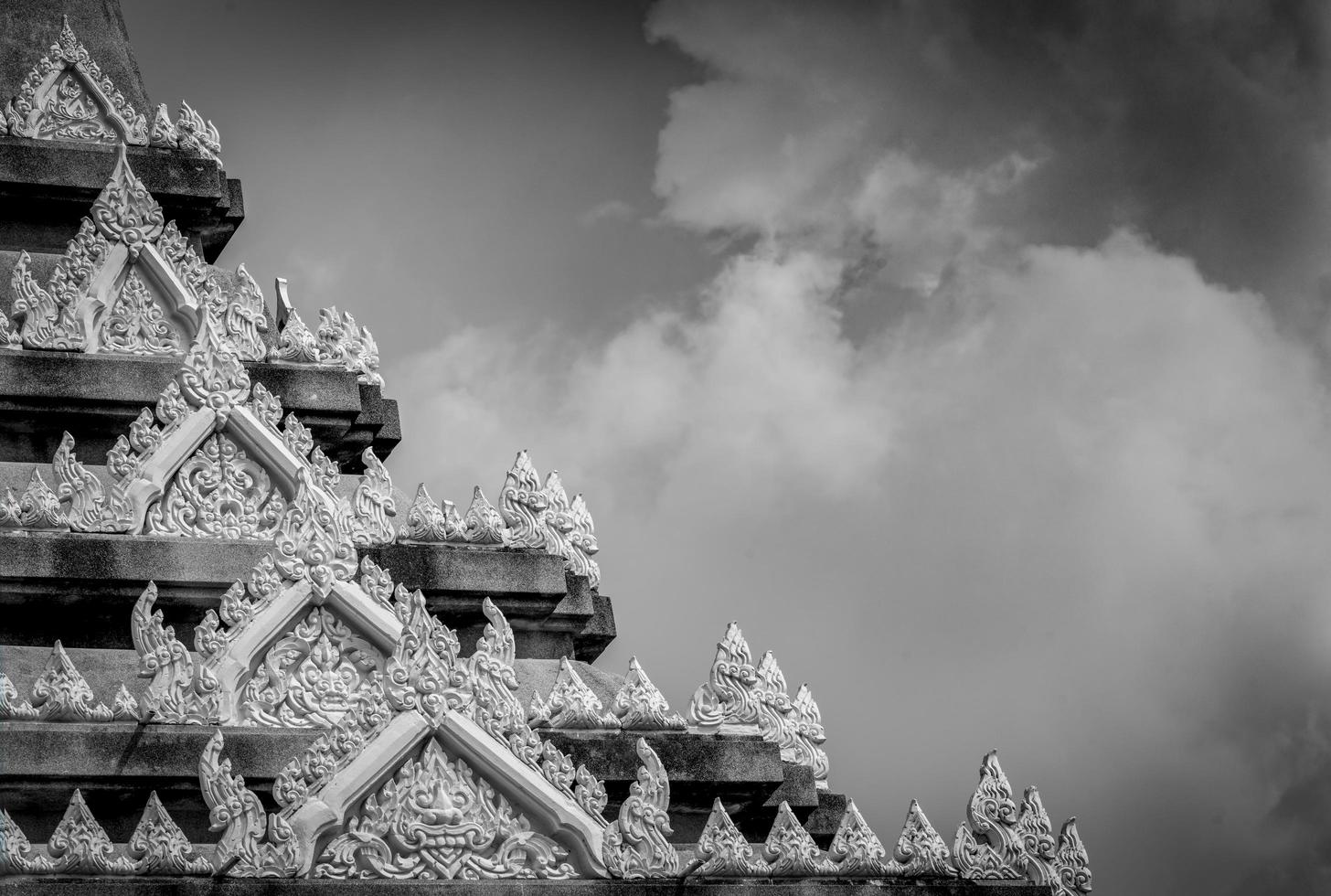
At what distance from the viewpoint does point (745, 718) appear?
16766 millimetres

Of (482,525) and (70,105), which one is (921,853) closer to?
(482,525)

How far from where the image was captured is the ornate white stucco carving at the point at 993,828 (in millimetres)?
14898

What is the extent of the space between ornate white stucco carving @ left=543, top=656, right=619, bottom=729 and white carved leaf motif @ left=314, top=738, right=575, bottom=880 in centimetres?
234

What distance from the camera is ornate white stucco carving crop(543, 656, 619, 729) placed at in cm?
1603

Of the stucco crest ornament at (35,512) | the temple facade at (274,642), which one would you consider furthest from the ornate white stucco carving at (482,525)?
the stucco crest ornament at (35,512)

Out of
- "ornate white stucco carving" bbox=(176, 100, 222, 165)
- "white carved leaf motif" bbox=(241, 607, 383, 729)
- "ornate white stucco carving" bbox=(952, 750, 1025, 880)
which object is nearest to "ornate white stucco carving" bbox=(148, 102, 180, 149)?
"ornate white stucco carving" bbox=(176, 100, 222, 165)

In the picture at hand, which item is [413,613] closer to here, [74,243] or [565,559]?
[565,559]

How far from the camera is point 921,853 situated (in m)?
14.8

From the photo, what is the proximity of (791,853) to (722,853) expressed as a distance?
1.83 ft

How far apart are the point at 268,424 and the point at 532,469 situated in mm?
2363

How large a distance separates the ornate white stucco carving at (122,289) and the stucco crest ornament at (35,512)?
1.93 metres

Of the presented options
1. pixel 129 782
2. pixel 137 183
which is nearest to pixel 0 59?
pixel 137 183

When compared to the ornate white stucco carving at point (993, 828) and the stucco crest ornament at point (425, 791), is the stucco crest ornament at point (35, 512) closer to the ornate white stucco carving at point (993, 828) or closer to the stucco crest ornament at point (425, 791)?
the stucco crest ornament at point (425, 791)

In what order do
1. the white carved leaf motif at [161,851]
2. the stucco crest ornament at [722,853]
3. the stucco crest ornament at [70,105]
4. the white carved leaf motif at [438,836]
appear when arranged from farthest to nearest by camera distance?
the stucco crest ornament at [70,105], the stucco crest ornament at [722,853], the white carved leaf motif at [438,836], the white carved leaf motif at [161,851]
